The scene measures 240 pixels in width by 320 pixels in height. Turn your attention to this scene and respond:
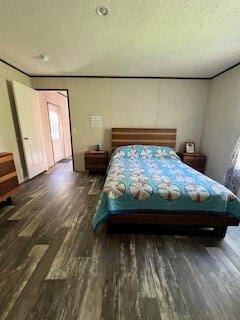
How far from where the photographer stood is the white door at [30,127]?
339 cm

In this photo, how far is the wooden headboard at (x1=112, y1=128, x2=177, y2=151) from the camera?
4023mm

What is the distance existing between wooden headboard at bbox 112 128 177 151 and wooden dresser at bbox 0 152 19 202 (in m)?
2.26

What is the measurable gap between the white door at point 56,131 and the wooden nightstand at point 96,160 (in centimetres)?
205

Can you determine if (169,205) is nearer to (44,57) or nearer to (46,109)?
(44,57)

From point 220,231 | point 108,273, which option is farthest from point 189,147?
point 108,273

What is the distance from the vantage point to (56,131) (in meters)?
5.90

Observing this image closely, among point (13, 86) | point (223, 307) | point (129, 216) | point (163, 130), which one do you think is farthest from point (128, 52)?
point (223, 307)

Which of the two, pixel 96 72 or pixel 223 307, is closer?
pixel 223 307

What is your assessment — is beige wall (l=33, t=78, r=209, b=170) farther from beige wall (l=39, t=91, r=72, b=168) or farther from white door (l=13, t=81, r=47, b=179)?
beige wall (l=39, t=91, r=72, b=168)

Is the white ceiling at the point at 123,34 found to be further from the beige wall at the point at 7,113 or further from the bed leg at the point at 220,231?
the bed leg at the point at 220,231

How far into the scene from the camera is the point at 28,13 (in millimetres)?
1709

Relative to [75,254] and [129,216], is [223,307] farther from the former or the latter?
[75,254]

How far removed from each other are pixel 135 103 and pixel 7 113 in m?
2.80

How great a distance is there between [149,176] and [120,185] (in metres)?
0.53
